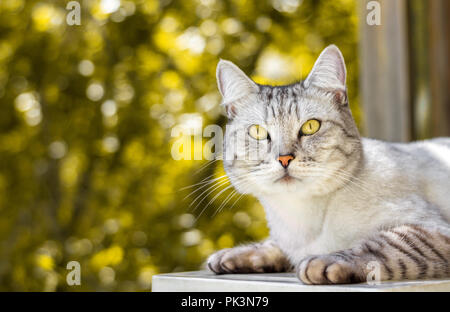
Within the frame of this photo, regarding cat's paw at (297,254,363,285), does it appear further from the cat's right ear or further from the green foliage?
the green foliage

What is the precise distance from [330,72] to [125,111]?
206cm

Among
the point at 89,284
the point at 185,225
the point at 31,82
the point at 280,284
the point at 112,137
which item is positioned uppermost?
the point at 31,82

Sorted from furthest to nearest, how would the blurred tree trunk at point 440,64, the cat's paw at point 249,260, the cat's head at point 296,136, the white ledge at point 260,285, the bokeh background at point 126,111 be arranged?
the bokeh background at point 126,111 → the blurred tree trunk at point 440,64 → the cat's paw at point 249,260 → the cat's head at point 296,136 → the white ledge at point 260,285

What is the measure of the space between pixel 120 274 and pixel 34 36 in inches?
60.3

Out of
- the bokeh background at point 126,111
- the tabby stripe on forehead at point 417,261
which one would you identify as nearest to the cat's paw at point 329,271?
the tabby stripe on forehead at point 417,261

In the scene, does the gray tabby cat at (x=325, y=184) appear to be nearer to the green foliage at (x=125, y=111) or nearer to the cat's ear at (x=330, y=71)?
the cat's ear at (x=330, y=71)

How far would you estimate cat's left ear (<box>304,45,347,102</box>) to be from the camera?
4.18 feet

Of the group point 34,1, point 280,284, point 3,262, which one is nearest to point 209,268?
point 280,284

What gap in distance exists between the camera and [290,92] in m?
1.34

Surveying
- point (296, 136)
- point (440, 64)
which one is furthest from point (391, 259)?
point (440, 64)

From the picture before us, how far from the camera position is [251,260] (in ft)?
4.52

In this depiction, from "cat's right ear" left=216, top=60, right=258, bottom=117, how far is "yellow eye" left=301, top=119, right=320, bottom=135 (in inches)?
8.2

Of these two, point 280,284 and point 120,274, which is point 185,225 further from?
point 280,284

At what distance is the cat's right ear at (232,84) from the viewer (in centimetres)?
138
